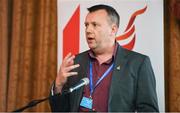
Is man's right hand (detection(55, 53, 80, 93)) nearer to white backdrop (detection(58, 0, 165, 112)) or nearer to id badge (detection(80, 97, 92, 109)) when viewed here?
id badge (detection(80, 97, 92, 109))

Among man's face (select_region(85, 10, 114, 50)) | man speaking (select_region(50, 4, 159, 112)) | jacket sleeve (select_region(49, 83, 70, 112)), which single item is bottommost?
jacket sleeve (select_region(49, 83, 70, 112))

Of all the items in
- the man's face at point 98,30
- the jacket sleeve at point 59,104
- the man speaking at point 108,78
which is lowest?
the jacket sleeve at point 59,104

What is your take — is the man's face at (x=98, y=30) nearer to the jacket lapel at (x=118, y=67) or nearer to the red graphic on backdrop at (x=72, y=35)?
the jacket lapel at (x=118, y=67)

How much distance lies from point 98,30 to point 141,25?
578 mm

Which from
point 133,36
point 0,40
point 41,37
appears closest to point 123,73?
point 133,36

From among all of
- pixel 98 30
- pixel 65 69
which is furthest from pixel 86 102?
pixel 98 30

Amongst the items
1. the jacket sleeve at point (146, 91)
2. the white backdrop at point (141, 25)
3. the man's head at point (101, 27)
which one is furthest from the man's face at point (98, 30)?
the white backdrop at point (141, 25)

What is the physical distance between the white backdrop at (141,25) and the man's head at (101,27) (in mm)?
394

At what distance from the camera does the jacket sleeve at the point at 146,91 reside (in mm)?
2223

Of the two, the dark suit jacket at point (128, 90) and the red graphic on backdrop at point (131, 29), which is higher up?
the red graphic on backdrop at point (131, 29)

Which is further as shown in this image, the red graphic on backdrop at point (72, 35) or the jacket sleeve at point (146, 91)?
the red graphic on backdrop at point (72, 35)

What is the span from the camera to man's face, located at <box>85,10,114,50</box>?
238 centimetres

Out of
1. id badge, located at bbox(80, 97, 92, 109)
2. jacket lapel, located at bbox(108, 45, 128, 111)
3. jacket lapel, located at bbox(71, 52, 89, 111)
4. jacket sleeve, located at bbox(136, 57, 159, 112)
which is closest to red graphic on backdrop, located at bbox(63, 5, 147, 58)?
jacket lapel, located at bbox(71, 52, 89, 111)

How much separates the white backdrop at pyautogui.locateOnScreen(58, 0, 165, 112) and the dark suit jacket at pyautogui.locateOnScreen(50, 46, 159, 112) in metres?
0.41
